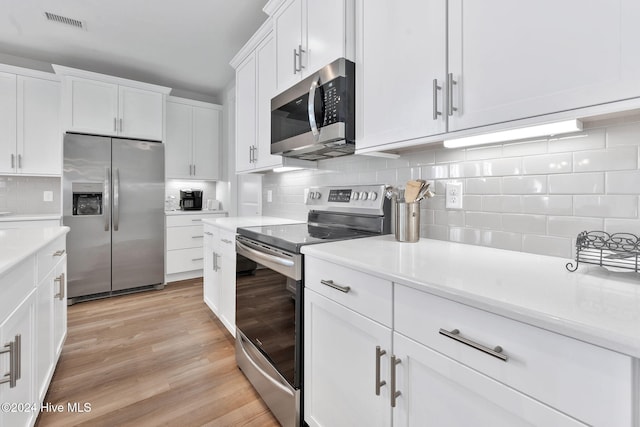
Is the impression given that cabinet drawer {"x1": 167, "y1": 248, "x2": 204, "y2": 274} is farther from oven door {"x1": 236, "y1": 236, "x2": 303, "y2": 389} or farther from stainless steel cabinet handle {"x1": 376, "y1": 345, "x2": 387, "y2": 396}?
stainless steel cabinet handle {"x1": 376, "y1": 345, "x2": 387, "y2": 396}

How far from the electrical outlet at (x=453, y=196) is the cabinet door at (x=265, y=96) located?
1.21 metres

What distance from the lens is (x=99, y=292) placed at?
3.27 metres

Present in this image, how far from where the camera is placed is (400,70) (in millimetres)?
1240

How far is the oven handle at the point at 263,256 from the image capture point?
4.48 ft

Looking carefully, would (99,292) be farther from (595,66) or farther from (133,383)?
(595,66)

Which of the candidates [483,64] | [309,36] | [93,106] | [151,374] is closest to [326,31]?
[309,36]

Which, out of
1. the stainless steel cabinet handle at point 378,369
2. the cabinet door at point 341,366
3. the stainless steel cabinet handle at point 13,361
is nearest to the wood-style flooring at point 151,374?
the cabinet door at point 341,366

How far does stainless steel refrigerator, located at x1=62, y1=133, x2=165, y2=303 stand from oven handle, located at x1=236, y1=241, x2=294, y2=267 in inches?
91.5

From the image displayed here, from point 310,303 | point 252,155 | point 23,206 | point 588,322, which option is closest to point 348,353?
point 310,303

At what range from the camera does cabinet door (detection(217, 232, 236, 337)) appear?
211 cm

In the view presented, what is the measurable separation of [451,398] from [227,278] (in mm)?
1805

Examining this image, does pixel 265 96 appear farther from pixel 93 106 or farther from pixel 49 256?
pixel 93 106

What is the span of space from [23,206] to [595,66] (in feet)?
16.2

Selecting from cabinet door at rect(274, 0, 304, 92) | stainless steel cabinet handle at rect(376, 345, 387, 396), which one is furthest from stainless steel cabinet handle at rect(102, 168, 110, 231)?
stainless steel cabinet handle at rect(376, 345, 387, 396)
